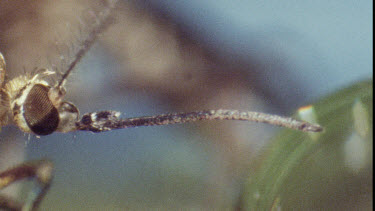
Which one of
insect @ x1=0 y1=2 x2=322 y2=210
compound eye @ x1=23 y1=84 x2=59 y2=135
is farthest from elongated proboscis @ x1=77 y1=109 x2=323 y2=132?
compound eye @ x1=23 y1=84 x2=59 y2=135

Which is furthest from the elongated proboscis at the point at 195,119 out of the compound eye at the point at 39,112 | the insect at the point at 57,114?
the compound eye at the point at 39,112

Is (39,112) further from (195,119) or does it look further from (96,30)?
(195,119)

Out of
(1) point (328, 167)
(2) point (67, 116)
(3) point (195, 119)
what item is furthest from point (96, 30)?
(1) point (328, 167)

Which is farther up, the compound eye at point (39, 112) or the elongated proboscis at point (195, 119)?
the elongated proboscis at point (195, 119)

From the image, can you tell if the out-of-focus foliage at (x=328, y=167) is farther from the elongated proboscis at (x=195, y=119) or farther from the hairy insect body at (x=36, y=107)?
the hairy insect body at (x=36, y=107)

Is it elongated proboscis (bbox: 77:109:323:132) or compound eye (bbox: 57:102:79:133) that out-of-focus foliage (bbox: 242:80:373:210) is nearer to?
elongated proboscis (bbox: 77:109:323:132)

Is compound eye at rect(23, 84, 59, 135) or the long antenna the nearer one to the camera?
compound eye at rect(23, 84, 59, 135)

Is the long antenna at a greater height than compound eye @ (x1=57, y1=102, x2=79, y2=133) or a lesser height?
greater
